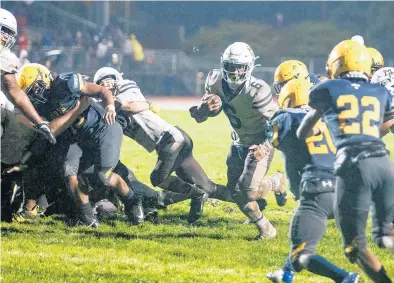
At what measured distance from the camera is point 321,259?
3.90m

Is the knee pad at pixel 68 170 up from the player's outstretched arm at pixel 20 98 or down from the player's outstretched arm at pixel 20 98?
down

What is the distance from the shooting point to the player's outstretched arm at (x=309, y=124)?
3953mm

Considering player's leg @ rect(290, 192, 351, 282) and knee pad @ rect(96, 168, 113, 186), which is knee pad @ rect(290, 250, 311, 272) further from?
knee pad @ rect(96, 168, 113, 186)

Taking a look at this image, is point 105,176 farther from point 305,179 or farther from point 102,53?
point 102,53

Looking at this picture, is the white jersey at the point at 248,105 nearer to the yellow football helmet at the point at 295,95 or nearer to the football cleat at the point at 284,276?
the yellow football helmet at the point at 295,95

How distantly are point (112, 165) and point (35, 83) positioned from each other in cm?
77

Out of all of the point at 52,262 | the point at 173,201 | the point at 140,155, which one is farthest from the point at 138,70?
the point at 52,262

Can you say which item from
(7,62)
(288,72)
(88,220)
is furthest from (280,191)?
(7,62)

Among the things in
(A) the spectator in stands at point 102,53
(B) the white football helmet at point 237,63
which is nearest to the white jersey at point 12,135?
(B) the white football helmet at point 237,63

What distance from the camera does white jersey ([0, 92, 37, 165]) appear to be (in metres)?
5.88

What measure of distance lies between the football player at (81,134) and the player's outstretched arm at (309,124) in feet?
6.51

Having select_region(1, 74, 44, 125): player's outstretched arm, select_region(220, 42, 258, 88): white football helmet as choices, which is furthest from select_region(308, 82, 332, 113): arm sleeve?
select_region(1, 74, 44, 125): player's outstretched arm

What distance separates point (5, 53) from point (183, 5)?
12.9 meters

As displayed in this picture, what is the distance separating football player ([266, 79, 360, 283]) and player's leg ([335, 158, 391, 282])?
0.30 feet
